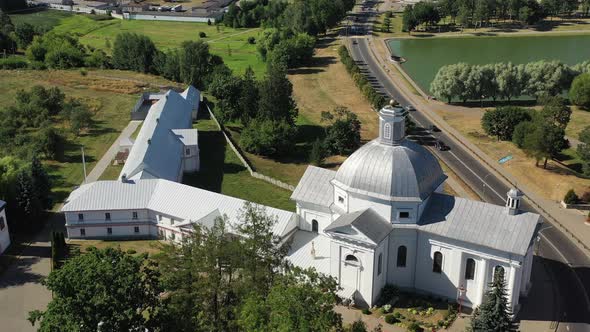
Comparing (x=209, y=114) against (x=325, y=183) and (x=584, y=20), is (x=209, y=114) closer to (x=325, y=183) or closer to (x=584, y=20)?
(x=325, y=183)

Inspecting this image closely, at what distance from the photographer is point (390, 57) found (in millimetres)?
147750

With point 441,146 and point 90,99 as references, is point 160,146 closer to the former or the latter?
point 441,146

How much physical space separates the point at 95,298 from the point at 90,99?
85.1 meters

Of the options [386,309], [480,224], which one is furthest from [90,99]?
[480,224]

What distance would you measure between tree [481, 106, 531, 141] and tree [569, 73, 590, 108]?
1809 cm

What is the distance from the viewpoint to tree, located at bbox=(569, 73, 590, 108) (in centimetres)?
10475

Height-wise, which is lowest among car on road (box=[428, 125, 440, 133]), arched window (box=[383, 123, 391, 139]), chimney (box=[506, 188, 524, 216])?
car on road (box=[428, 125, 440, 133])

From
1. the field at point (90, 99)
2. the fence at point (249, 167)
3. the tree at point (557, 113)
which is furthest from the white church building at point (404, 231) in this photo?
the tree at point (557, 113)

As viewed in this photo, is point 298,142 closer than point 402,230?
No

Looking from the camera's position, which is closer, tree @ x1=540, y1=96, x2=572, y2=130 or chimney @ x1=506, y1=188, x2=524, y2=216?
chimney @ x1=506, y1=188, x2=524, y2=216

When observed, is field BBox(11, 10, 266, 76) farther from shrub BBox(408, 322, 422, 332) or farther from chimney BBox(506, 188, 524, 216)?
shrub BBox(408, 322, 422, 332)

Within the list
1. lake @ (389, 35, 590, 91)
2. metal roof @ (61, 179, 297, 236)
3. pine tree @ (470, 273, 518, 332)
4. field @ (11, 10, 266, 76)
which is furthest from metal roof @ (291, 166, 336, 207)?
field @ (11, 10, 266, 76)

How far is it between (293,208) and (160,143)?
19.3 metres

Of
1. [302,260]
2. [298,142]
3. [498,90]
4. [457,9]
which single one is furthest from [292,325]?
[457,9]
